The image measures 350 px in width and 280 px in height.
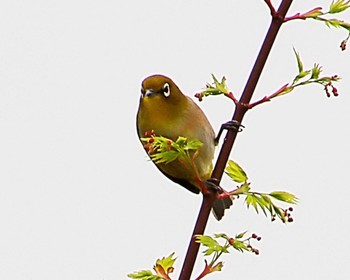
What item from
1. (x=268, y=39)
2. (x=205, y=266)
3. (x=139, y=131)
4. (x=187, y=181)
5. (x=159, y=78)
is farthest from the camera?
(x=187, y=181)

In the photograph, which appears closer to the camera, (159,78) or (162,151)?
A: (162,151)

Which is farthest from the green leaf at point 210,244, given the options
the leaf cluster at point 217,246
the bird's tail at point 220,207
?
the bird's tail at point 220,207

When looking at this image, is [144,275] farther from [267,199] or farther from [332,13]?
[332,13]

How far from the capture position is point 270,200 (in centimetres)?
161

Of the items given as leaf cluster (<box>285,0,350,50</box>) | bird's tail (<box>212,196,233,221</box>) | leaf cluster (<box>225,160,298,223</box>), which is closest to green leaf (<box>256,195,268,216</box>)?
leaf cluster (<box>225,160,298,223</box>)

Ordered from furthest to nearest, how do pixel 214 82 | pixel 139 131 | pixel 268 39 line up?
pixel 139 131 → pixel 214 82 → pixel 268 39

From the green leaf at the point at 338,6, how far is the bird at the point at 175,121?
83 cm

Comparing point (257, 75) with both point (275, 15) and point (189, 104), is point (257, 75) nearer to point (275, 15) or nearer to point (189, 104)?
point (275, 15)

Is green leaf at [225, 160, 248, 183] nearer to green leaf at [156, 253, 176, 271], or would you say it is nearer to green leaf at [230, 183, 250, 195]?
green leaf at [230, 183, 250, 195]

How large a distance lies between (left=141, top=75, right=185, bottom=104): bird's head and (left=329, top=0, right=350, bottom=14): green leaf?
81 cm

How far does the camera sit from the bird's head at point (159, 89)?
229 centimetres

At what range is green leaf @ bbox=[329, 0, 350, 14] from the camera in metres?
1.64

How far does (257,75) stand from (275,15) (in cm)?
15

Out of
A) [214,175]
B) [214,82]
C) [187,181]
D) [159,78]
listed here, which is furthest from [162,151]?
[187,181]
